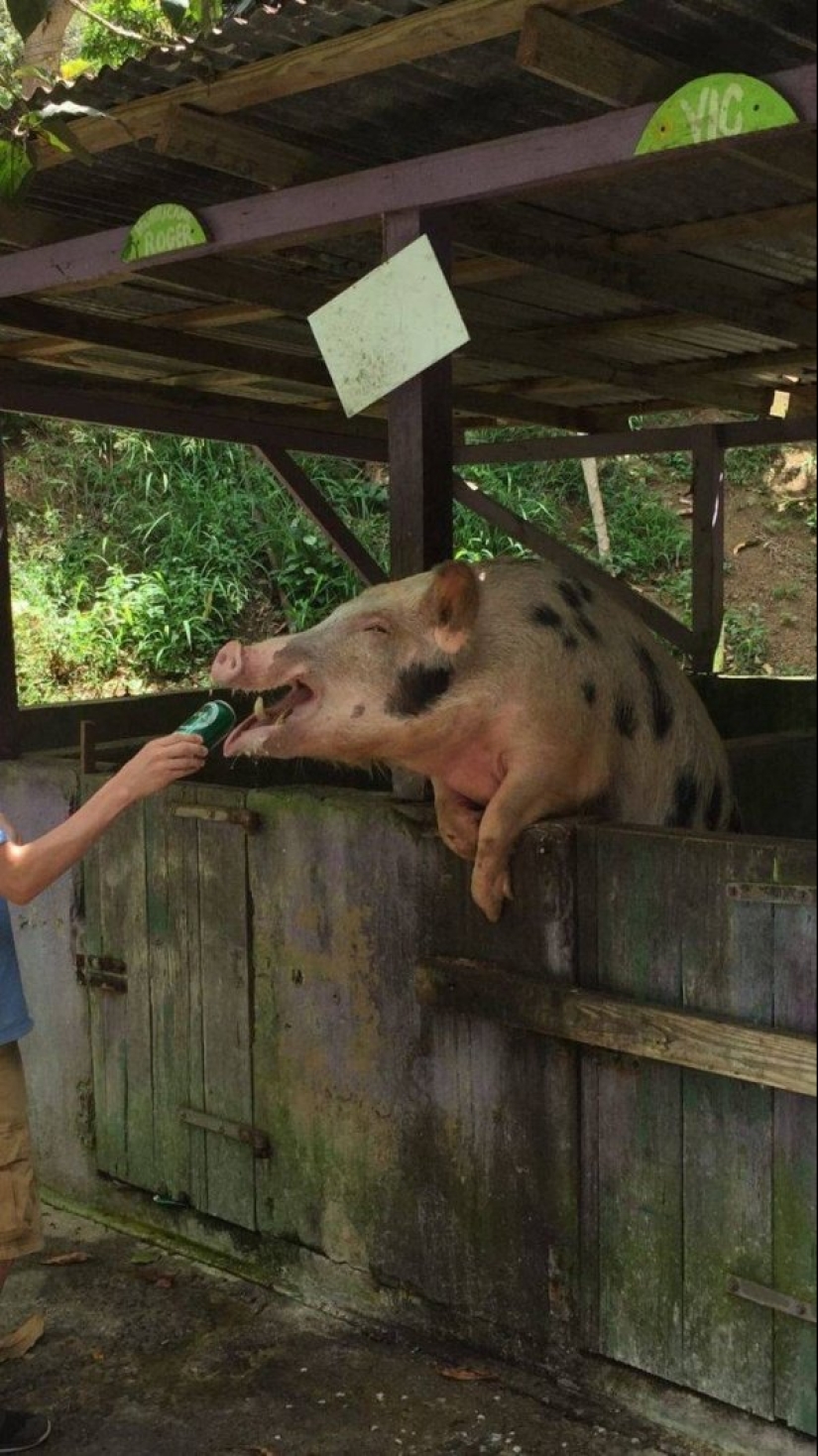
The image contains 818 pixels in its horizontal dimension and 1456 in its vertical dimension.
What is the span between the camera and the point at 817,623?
1.59 metres

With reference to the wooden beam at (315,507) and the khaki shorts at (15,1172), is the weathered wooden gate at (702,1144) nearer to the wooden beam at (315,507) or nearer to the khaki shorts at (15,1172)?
the khaki shorts at (15,1172)

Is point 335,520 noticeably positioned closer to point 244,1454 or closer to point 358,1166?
point 358,1166

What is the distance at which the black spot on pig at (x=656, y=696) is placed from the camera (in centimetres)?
379

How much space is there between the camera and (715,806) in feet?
13.0

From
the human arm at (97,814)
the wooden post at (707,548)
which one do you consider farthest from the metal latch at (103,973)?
the wooden post at (707,548)

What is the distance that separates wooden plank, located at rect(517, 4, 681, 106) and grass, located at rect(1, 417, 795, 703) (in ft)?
30.5

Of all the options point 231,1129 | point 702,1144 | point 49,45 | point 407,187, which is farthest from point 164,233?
point 49,45

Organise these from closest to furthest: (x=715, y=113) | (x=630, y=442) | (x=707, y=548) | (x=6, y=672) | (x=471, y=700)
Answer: (x=715, y=113) → (x=471, y=700) → (x=6, y=672) → (x=630, y=442) → (x=707, y=548)

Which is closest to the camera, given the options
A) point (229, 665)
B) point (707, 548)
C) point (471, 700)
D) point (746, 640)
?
point (229, 665)

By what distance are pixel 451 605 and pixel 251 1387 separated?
1972 mm

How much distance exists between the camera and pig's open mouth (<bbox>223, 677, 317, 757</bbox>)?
10.4ft

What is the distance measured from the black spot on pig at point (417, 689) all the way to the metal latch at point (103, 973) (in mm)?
1656

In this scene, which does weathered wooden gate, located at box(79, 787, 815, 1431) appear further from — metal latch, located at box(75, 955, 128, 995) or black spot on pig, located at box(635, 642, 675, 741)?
black spot on pig, located at box(635, 642, 675, 741)

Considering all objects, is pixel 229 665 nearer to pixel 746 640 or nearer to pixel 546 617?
pixel 546 617
